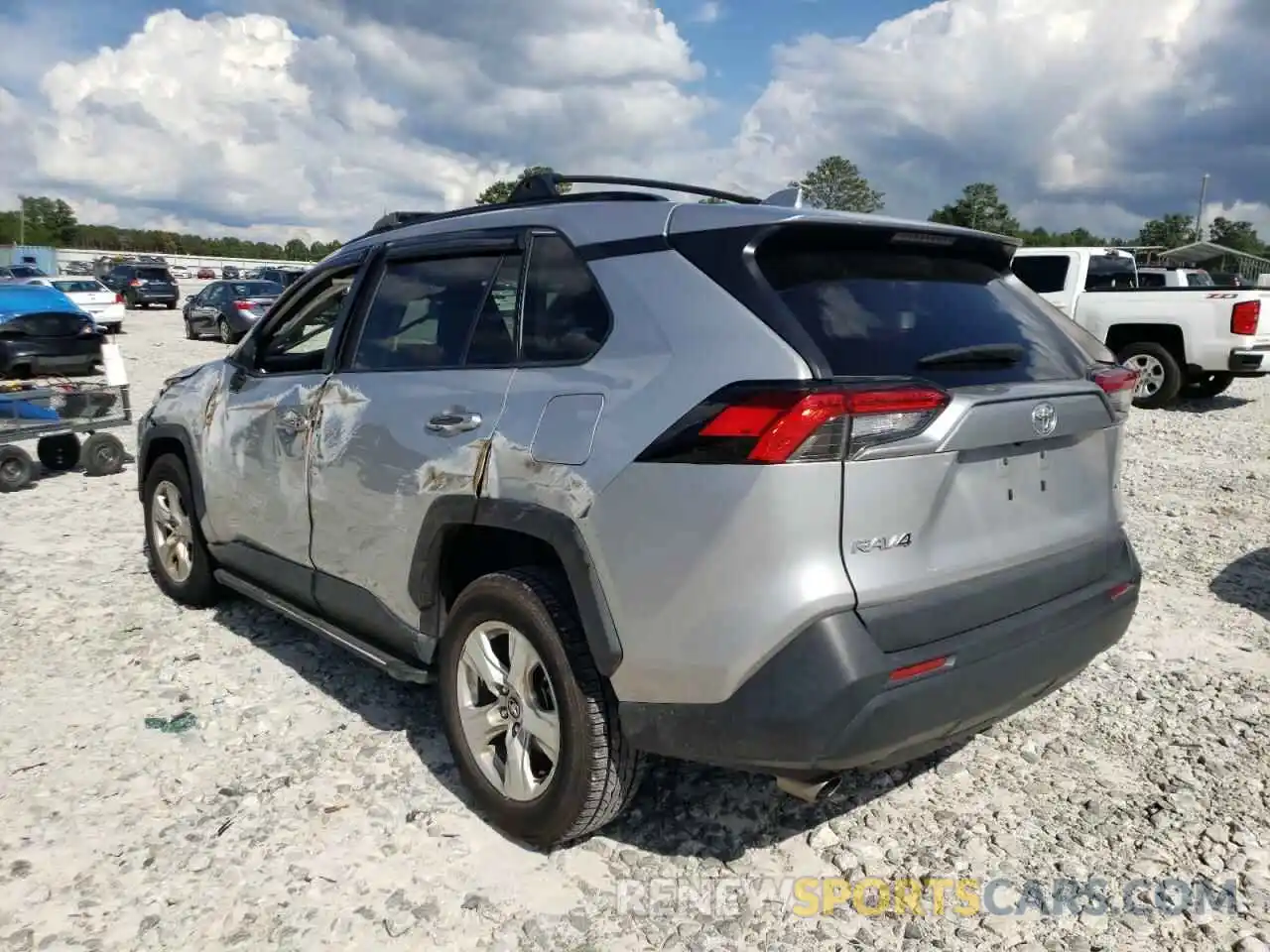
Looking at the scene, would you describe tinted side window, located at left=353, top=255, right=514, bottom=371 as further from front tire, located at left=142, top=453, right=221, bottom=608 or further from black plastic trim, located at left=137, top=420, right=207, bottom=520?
front tire, located at left=142, top=453, right=221, bottom=608

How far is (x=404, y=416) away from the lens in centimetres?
315

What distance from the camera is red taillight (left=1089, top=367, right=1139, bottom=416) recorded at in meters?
2.89

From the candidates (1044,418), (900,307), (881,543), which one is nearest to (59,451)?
(900,307)

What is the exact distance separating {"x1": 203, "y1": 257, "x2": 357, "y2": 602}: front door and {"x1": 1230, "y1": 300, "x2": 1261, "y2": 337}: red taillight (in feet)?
36.5

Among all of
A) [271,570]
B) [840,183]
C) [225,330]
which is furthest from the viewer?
[840,183]

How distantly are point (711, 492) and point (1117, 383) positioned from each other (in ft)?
5.06

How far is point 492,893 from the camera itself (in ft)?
8.75

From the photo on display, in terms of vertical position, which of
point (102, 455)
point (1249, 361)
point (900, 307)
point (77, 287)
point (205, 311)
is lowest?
point (102, 455)

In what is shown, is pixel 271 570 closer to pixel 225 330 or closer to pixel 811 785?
pixel 811 785

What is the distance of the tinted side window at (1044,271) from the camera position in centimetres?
1320

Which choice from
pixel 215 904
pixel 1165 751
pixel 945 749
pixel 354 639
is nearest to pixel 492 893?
pixel 215 904

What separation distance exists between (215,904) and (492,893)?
2.50 ft

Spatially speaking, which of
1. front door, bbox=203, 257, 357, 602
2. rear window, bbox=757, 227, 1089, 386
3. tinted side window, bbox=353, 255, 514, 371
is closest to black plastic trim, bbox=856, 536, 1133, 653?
rear window, bbox=757, 227, 1089, 386

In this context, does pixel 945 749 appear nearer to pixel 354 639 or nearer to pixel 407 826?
pixel 407 826
